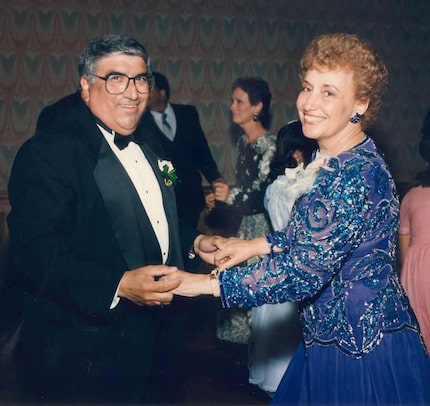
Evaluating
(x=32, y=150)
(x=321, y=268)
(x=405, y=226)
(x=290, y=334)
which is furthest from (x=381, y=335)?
(x=290, y=334)

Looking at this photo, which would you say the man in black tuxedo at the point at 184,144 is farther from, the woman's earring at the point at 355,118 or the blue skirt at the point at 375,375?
the blue skirt at the point at 375,375

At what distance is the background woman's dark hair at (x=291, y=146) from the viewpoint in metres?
4.04

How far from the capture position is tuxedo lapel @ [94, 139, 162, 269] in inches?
99.0

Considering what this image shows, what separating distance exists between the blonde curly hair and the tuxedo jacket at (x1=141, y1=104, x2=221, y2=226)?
339 centimetres

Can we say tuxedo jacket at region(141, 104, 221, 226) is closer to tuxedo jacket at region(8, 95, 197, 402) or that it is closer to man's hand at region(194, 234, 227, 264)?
man's hand at region(194, 234, 227, 264)

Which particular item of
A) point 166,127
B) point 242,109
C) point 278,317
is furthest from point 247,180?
point 166,127

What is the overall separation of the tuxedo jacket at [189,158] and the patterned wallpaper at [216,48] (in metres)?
1.23

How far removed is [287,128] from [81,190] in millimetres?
1873

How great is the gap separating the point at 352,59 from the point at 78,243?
112 cm

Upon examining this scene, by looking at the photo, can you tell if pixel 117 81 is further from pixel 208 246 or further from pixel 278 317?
pixel 278 317

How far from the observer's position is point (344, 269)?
2258mm

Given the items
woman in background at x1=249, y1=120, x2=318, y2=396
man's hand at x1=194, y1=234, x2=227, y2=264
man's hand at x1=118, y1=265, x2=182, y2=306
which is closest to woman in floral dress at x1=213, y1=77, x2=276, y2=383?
woman in background at x1=249, y1=120, x2=318, y2=396

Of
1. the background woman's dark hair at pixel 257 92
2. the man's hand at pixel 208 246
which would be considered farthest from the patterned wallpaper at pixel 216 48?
the man's hand at pixel 208 246

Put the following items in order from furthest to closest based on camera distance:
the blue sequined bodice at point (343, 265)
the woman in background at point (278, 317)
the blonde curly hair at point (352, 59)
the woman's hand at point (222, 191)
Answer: the woman's hand at point (222, 191)
the woman in background at point (278, 317)
the blonde curly hair at point (352, 59)
the blue sequined bodice at point (343, 265)
